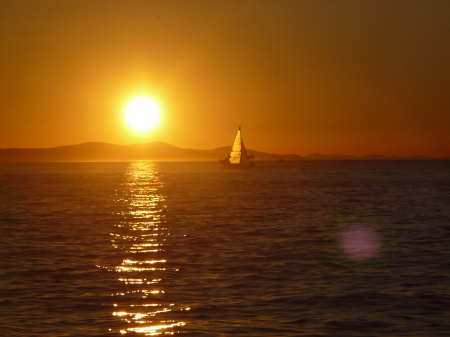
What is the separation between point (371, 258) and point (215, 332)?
43.7ft

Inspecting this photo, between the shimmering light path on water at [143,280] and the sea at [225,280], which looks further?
the shimmering light path on water at [143,280]

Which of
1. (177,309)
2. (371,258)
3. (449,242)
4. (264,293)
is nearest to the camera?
(177,309)

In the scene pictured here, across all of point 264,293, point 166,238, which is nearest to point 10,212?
point 166,238

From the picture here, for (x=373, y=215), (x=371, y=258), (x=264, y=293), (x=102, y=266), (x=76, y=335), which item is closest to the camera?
(x=76, y=335)

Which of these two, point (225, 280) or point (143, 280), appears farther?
point (143, 280)

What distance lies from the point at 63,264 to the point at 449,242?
19296 mm

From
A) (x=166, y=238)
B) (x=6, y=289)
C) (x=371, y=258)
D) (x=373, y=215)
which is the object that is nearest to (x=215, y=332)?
(x=6, y=289)

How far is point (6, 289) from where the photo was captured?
21.4 meters

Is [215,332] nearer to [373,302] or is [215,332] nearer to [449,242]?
[373,302]

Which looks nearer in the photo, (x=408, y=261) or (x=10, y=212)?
(x=408, y=261)

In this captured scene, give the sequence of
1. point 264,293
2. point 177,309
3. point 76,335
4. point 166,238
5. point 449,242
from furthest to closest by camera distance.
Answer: point 166,238 → point 449,242 → point 264,293 → point 177,309 → point 76,335

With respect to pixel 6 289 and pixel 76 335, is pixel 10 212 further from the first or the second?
pixel 76 335

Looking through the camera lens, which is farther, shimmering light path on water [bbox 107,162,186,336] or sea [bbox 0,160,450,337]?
shimmering light path on water [bbox 107,162,186,336]

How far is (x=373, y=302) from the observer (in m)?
19.8
